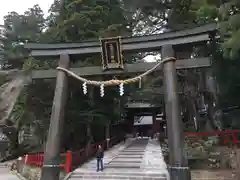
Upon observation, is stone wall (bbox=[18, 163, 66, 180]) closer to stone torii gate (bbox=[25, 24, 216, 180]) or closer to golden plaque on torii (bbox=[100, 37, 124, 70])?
stone torii gate (bbox=[25, 24, 216, 180])

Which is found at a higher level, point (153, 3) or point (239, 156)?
point (153, 3)

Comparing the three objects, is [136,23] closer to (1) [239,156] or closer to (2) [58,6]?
(2) [58,6]

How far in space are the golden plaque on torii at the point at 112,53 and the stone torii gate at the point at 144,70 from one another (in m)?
0.23

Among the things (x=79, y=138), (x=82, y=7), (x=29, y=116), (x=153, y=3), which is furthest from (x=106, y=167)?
(x=153, y=3)

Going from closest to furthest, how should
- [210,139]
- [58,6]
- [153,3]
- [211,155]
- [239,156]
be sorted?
[239,156], [211,155], [210,139], [58,6], [153,3]

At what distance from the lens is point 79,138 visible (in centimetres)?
1628

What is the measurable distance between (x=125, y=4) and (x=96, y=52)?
1174 cm

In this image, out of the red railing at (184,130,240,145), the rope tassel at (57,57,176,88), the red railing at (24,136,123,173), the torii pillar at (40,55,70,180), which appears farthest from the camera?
the red railing at (184,130,240,145)

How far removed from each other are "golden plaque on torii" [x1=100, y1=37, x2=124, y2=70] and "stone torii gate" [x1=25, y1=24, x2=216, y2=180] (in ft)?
0.76

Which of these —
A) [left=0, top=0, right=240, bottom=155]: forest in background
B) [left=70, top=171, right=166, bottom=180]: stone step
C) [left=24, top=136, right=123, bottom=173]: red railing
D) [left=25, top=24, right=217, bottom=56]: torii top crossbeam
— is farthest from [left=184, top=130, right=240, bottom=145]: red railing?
[left=25, top=24, right=217, bottom=56]: torii top crossbeam

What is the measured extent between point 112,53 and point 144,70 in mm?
1625

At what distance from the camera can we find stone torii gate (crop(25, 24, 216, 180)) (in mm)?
8894

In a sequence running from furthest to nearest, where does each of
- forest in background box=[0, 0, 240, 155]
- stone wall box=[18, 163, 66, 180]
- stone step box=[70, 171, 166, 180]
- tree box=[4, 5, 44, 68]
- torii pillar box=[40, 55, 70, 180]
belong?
tree box=[4, 5, 44, 68]
forest in background box=[0, 0, 240, 155]
stone wall box=[18, 163, 66, 180]
stone step box=[70, 171, 166, 180]
torii pillar box=[40, 55, 70, 180]

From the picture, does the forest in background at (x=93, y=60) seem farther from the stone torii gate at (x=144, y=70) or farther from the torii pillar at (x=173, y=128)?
the torii pillar at (x=173, y=128)
